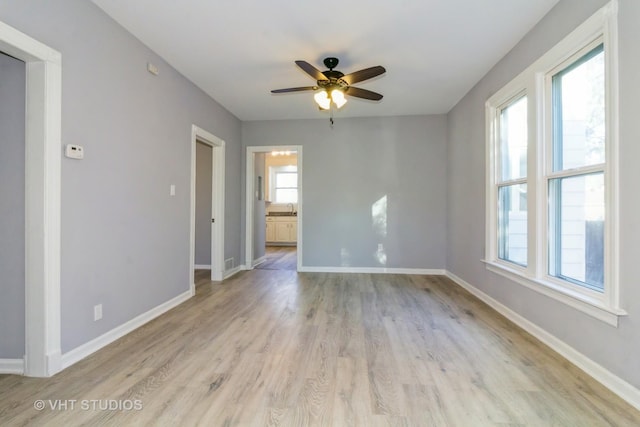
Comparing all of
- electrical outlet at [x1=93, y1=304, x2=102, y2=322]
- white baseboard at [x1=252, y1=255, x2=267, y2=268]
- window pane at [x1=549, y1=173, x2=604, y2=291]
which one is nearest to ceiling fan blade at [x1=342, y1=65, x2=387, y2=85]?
window pane at [x1=549, y1=173, x2=604, y2=291]

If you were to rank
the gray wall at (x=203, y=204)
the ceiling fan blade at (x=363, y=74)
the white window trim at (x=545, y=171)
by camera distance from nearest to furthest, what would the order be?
1. the white window trim at (x=545, y=171)
2. the ceiling fan blade at (x=363, y=74)
3. the gray wall at (x=203, y=204)

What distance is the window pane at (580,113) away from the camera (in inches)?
80.1

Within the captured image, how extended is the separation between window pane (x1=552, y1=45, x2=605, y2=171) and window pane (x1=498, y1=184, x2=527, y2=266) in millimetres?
600

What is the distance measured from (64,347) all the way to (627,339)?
3.54 metres

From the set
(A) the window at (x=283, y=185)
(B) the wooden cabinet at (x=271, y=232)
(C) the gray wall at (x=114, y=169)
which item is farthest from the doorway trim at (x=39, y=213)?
(A) the window at (x=283, y=185)

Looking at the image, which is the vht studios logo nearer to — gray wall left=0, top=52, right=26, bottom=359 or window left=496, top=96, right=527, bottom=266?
gray wall left=0, top=52, right=26, bottom=359

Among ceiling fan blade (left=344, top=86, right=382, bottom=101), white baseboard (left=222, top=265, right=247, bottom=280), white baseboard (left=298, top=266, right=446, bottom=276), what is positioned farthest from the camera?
white baseboard (left=298, top=266, right=446, bottom=276)

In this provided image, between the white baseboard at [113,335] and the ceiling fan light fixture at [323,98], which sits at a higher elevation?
the ceiling fan light fixture at [323,98]

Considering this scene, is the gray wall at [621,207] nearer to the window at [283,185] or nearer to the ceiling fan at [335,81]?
the ceiling fan at [335,81]

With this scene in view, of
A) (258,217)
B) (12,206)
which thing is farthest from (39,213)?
(258,217)

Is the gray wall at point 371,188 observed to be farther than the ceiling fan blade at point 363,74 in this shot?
Yes

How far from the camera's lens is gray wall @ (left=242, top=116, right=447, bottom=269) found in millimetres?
5195

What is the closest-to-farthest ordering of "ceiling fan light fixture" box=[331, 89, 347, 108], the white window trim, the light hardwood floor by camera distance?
the light hardwood floor → the white window trim → "ceiling fan light fixture" box=[331, 89, 347, 108]

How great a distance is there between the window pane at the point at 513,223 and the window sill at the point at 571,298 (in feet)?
0.59
